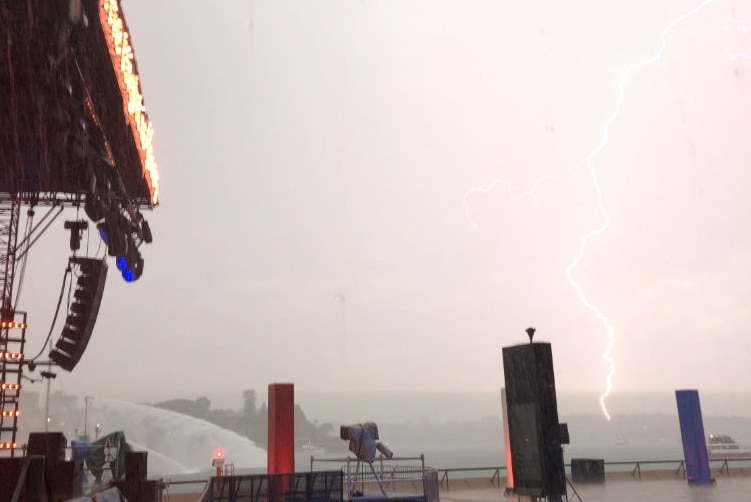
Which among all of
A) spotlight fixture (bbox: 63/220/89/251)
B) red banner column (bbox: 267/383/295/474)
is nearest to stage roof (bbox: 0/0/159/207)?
spotlight fixture (bbox: 63/220/89/251)

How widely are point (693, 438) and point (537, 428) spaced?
13.1m

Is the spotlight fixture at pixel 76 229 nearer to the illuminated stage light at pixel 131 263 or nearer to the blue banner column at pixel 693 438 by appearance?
the illuminated stage light at pixel 131 263

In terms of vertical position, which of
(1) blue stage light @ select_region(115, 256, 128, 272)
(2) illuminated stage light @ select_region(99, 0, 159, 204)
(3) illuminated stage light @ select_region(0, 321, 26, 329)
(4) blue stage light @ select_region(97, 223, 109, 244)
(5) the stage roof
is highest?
(2) illuminated stage light @ select_region(99, 0, 159, 204)

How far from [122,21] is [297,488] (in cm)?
1133

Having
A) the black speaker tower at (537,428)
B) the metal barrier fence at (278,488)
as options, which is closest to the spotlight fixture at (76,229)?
the metal barrier fence at (278,488)

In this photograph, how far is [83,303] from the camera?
1684 centimetres

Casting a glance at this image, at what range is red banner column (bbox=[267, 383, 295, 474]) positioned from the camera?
18.6 meters

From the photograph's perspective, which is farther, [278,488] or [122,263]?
[122,263]

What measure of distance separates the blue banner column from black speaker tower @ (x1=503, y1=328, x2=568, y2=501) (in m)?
12.0

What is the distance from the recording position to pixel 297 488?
49.6ft

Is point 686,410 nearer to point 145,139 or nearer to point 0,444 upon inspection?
point 145,139

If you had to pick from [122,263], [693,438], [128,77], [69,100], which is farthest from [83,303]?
[693,438]

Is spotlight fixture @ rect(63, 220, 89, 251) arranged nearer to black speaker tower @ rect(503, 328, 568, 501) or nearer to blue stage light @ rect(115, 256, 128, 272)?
blue stage light @ rect(115, 256, 128, 272)

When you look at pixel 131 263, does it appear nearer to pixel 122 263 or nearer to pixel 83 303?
pixel 122 263
